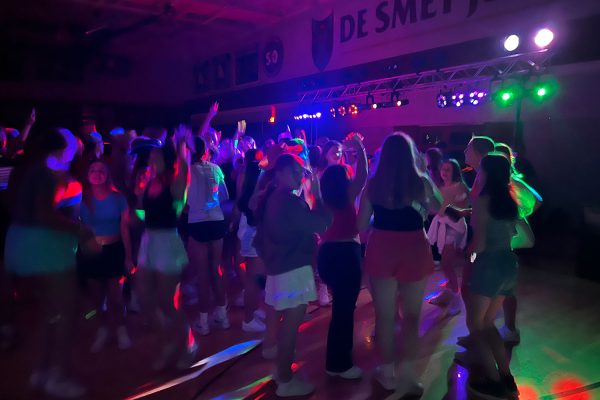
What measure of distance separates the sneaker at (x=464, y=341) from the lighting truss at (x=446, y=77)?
5212mm

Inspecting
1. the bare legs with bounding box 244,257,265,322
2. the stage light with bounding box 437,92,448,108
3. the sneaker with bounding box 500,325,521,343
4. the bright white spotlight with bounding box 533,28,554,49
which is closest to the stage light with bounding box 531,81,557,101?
the bright white spotlight with bounding box 533,28,554,49

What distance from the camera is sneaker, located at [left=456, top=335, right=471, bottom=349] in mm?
3350

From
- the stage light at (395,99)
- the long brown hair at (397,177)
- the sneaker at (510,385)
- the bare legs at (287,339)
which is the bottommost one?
the sneaker at (510,385)

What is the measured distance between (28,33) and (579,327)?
48.2 feet

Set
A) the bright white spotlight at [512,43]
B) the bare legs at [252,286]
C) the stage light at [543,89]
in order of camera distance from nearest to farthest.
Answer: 1. the bare legs at [252,286]
2. the bright white spotlight at [512,43]
3. the stage light at [543,89]

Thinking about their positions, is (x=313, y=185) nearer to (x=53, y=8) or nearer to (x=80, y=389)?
(x=80, y=389)

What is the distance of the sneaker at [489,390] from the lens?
267cm

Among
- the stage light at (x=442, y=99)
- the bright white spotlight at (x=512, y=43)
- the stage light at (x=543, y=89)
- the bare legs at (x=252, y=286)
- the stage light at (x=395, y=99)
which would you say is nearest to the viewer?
the bare legs at (x=252, y=286)

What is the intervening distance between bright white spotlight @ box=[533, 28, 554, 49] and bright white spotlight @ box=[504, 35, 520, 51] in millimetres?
313

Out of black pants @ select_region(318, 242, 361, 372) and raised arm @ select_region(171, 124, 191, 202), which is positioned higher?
raised arm @ select_region(171, 124, 191, 202)

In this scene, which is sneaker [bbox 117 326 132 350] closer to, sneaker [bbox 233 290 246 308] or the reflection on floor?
the reflection on floor

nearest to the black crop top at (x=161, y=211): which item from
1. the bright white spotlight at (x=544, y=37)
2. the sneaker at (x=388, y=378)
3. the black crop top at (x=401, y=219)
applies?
the black crop top at (x=401, y=219)

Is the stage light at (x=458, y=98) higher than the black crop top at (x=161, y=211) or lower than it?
higher

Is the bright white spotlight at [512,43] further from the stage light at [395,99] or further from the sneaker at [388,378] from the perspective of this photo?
the sneaker at [388,378]
